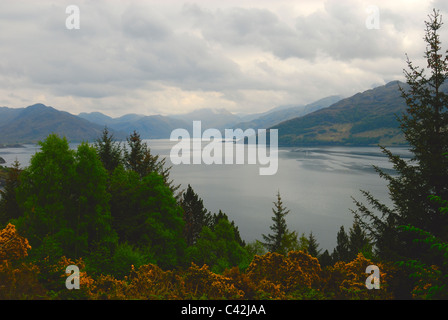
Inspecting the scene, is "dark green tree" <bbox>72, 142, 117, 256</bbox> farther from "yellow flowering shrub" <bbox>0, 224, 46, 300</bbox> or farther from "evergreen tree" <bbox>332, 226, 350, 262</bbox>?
"evergreen tree" <bbox>332, 226, 350, 262</bbox>

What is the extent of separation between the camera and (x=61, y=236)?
56.3 feet

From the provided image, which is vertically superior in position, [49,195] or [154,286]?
[49,195]

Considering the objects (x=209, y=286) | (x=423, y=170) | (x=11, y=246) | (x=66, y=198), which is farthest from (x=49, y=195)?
(x=423, y=170)

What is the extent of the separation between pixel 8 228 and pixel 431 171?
16.3m

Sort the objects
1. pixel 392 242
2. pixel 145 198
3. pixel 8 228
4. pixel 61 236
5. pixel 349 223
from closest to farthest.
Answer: pixel 8 228 < pixel 392 242 < pixel 61 236 < pixel 145 198 < pixel 349 223

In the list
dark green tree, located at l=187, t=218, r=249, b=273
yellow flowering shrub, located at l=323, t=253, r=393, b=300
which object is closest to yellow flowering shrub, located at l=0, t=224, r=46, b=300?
yellow flowering shrub, located at l=323, t=253, r=393, b=300

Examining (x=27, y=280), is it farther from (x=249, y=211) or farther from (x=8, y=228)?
(x=249, y=211)

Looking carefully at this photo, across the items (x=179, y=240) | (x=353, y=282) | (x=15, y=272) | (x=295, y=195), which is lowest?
(x=295, y=195)

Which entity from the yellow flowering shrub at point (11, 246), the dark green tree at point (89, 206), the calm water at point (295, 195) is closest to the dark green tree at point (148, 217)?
the dark green tree at point (89, 206)

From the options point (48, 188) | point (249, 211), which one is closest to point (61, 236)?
point (48, 188)

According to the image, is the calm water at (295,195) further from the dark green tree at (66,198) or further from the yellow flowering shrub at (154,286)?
the yellow flowering shrub at (154,286)

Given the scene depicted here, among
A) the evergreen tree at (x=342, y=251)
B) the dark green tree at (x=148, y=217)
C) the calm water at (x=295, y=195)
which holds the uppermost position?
the dark green tree at (x=148, y=217)

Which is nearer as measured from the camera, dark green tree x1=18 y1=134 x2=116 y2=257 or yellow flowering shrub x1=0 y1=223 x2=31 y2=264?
yellow flowering shrub x1=0 y1=223 x2=31 y2=264

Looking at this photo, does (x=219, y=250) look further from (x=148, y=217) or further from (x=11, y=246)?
(x=11, y=246)
